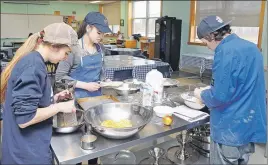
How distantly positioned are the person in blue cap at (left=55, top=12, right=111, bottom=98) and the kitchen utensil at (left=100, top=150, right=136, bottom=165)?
2.16ft

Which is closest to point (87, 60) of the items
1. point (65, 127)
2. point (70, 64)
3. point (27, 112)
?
point (70, 64)

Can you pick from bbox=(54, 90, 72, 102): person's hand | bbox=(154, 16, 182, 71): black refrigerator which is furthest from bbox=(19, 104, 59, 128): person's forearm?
bbox=(154, 16, 182, 71): black refrigerator

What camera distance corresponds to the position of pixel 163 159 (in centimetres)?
215

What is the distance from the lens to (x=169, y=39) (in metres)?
6.81

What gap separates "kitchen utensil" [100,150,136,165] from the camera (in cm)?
216

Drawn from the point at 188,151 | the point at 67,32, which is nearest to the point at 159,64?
the point at 188,151

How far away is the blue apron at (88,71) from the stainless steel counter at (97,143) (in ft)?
2.00

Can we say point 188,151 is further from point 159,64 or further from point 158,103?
point 159,64

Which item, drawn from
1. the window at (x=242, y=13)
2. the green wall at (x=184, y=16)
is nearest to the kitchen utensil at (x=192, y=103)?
the window at (x=242, y=13)

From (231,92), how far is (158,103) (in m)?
0.62

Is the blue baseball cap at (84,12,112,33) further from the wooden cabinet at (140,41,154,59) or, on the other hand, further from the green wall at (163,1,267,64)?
the wooden cabinet at (140,41,154,59)

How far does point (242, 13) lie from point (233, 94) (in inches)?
200

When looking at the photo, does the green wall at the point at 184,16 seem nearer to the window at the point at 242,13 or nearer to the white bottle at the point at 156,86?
the window at the point at 242,13

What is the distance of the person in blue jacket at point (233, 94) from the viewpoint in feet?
4.16
